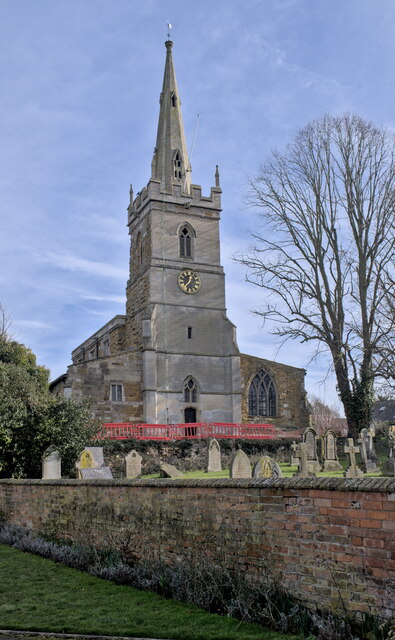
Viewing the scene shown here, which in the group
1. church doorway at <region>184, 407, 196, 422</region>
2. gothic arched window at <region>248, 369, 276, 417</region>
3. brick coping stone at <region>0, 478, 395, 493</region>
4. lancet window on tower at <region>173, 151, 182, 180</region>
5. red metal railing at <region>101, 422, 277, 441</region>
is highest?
lancet window on tower at <region>173, 151, 182, 180</region>

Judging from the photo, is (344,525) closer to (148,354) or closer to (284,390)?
(148,354)

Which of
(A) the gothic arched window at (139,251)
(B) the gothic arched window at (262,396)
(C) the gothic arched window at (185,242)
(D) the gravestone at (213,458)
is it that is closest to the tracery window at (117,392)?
(B) the gothic arched window at (262,396)

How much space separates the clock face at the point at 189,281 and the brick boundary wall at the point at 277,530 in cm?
2639

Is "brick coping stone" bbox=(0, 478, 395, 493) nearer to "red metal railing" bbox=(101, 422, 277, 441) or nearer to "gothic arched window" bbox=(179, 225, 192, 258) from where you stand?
"red metal railing" bbox=(101, 422, 277, 441)

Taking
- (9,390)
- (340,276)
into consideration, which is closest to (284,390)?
(340,276)

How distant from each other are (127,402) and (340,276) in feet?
42.1

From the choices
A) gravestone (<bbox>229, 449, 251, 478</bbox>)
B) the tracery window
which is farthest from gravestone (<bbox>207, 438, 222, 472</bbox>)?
the tracery window

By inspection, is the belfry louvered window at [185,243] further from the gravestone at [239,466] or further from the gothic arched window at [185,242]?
the gravestone at [239,466]

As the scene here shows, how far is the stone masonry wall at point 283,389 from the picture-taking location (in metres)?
36.7

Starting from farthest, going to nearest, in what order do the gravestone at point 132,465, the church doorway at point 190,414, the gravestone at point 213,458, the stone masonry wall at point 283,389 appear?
the stone masonry wall at point 283,389, the church doorway at point 190,414, the gravestone at point 213,458, the gravestone at point 132,465

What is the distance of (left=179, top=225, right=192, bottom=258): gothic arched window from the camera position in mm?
37000

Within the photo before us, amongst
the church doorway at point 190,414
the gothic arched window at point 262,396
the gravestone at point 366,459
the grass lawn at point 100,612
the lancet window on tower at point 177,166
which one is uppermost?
the lancet window on tower at point 177,166

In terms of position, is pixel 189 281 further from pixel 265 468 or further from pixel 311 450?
pixel 265 468

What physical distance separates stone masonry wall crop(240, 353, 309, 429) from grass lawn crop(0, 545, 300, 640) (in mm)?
27762
